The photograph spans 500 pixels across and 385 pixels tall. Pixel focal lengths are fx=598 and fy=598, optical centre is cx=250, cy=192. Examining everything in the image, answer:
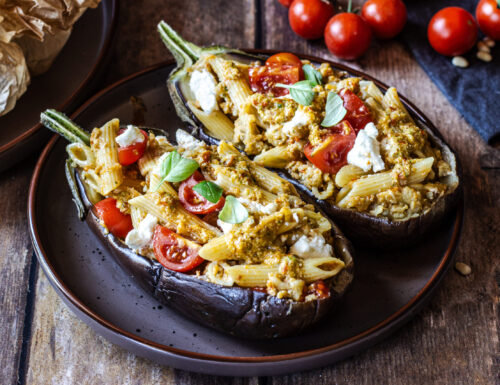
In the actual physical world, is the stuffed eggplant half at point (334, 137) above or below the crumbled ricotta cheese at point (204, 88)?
below

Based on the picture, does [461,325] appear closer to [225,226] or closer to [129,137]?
[225,226]

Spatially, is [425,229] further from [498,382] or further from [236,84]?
[236,84]

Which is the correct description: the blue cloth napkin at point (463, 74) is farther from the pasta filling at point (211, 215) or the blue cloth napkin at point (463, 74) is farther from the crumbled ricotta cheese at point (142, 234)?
the crumbled ricotta cheese at point (142, 234)

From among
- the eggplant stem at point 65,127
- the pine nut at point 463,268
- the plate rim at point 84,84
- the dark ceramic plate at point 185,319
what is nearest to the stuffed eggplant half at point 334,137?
the dark ceramic plate at point 185,319

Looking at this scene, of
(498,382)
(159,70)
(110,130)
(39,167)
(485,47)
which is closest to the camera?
(498,382)

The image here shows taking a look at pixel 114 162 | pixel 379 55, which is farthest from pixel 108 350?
pixel 379 55

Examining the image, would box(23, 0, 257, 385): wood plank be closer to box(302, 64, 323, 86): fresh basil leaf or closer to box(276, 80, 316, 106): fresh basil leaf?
box(276, 80, 316, 106): fresh basil leaf
